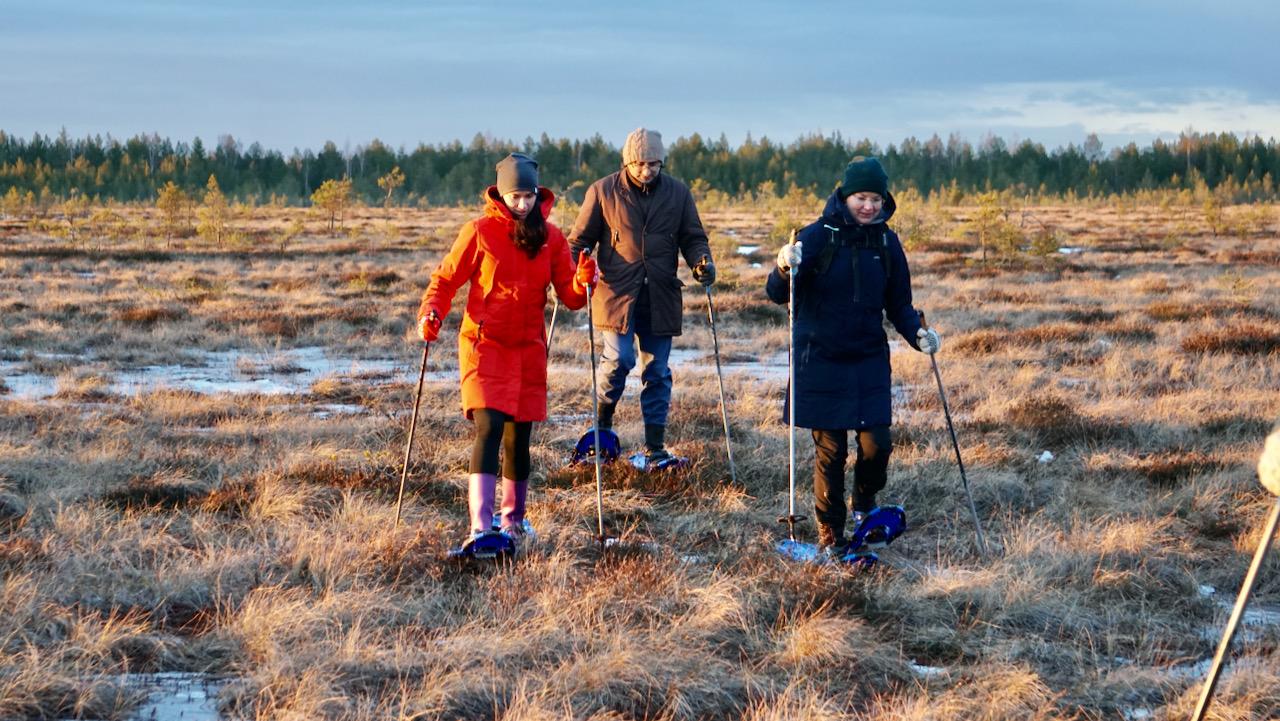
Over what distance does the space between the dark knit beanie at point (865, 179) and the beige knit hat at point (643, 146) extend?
160cm

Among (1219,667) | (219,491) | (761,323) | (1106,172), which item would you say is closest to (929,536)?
(1219,667)

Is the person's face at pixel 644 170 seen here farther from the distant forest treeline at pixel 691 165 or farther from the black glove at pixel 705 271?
the distant forest treeline at pixel 691 165

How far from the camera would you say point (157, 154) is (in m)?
97.9

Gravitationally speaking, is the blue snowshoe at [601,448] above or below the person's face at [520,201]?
below

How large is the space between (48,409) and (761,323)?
334 inches

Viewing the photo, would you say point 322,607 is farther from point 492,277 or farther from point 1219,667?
point 1219,667

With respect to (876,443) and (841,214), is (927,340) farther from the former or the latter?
(841,214)

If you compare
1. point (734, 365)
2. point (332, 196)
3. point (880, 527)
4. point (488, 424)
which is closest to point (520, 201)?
point (488, 424)

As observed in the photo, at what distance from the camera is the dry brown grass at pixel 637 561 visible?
3.62 metres

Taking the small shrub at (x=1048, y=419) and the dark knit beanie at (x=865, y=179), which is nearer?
the dark knit beanie at (x=865, y=179)

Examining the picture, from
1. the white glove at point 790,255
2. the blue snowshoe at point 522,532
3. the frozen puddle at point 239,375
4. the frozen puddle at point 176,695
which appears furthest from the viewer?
the frozen puddle at point 239,375

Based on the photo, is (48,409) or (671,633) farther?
(48,409)

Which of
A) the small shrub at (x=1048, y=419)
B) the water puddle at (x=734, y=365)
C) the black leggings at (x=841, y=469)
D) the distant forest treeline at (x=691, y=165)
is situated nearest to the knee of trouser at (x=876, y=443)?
the black leggings at (x=841, y=469)

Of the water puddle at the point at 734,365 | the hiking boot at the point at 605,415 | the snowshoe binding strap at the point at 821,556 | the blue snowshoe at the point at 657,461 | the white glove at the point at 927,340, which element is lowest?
the water puddle at the point at 734,365
